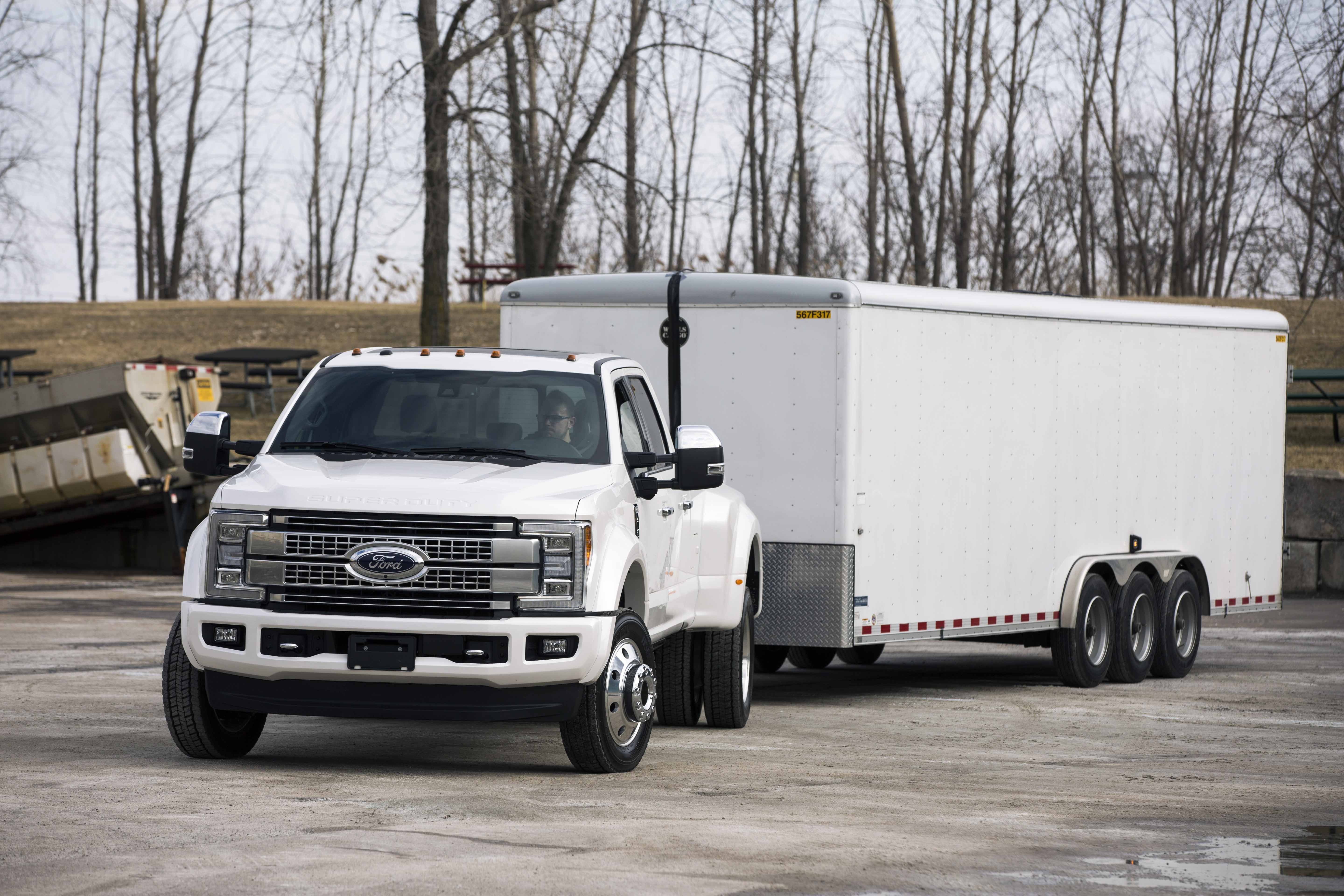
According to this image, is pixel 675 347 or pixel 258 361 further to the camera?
pixel 258 361

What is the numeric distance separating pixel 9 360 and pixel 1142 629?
25544mm

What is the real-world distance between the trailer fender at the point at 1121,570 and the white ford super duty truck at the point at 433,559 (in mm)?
5098

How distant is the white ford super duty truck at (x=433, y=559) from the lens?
8586mm

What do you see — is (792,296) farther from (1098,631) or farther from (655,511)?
(1098,631)

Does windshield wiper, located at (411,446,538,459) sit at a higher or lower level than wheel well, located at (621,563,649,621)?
higher

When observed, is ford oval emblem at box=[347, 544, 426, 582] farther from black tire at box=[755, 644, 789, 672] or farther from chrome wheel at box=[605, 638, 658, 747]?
black tire at box=[755, 644, 789, 672]

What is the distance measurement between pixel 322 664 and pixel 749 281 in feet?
15.8

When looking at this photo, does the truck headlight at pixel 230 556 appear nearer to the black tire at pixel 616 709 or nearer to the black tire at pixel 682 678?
the black tire at pixel 616 709

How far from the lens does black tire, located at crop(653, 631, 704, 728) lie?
11.4 meters

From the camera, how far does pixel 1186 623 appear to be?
15.6m

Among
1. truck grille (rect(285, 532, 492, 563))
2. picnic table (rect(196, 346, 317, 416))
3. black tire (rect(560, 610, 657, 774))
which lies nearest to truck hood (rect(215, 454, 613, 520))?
truck grille (rect(285, 532, 492, 563))

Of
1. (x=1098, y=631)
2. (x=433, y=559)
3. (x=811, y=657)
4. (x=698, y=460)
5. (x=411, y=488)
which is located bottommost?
(x=811, y=657)

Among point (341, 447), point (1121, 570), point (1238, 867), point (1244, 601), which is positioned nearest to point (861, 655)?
point (1121, 570)

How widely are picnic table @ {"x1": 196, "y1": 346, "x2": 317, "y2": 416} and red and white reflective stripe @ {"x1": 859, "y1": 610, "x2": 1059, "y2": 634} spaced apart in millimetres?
20767
